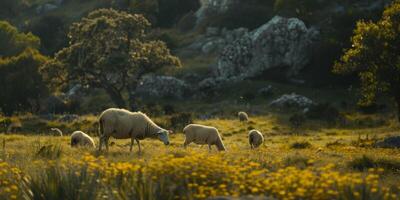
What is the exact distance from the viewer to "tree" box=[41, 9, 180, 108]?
5384 centimetres

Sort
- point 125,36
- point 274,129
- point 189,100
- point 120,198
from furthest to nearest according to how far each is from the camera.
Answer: point 189,100 → point 125,36 → point 274,129 → point 120,198

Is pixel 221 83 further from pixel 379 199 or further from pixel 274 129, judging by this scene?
pixel 379 199

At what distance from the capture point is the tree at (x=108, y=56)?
53.8 m

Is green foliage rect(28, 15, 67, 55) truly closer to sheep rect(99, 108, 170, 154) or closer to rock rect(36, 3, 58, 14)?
→ rock rect(36, 3, 58, 14)

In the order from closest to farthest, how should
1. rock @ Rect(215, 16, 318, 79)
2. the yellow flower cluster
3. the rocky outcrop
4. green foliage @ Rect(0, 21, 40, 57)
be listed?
the yellow flower cluster, rock @ Rect(215, 16, 318, 79), the rocky outcrop, green foliage @ Rect(0, 21, 40, 57)

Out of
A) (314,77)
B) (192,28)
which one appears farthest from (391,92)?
(192,28)

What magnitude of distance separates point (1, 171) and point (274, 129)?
29.7 m

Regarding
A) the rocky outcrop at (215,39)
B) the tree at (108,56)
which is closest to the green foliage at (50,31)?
the rocky outcrop at (215,39)

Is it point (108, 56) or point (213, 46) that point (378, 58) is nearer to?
point (108, 56)

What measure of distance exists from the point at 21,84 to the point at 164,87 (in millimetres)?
14283

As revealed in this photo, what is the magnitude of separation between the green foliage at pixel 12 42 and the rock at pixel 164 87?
2577 centimetres

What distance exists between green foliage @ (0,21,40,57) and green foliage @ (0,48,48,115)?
1996 centimetres

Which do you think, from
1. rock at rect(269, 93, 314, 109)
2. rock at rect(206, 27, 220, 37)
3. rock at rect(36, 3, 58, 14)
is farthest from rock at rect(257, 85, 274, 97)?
rock at rect(36, 3, 58, 14)

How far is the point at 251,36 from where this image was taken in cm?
6931
